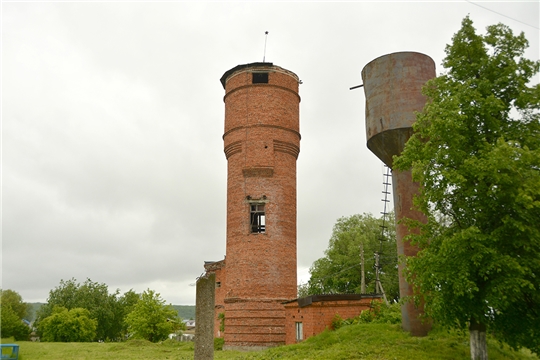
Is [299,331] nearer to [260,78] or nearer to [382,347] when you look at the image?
[382,347]

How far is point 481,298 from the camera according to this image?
11336 mm

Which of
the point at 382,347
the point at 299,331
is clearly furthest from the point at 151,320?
the point at 382,347

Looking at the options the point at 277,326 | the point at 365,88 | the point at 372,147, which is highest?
the point at 365,88

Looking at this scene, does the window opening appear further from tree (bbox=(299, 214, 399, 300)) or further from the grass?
tree (bbox=(299, 214, 399, 300))

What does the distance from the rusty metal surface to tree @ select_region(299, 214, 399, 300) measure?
74.4 feet

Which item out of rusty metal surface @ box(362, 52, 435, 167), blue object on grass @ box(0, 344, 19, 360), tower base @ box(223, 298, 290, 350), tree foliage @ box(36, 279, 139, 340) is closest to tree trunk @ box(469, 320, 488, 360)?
rusty metal surface @ box(362, 52, 435, 167)

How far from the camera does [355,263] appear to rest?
133 feet

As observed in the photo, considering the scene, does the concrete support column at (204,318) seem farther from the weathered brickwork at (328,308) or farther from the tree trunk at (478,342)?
the weathered brickwork at (328,308)

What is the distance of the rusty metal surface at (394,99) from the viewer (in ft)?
55.7

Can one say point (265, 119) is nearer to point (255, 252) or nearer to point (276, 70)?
point (276, 70)

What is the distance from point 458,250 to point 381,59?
9.36 m

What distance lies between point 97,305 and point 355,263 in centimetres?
3218

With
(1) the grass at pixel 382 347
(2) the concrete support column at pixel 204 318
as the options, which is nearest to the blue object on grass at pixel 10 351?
(1) the grass at pixel 382 347

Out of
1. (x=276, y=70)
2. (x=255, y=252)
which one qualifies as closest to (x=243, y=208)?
(x=255, y=252)
